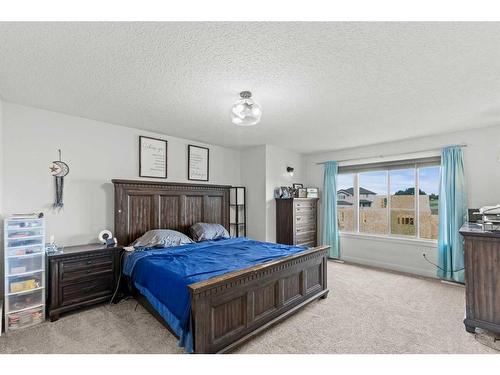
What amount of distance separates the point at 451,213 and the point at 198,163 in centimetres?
414

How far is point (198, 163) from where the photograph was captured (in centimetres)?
440

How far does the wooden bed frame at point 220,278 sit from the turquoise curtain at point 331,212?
2.00 meters

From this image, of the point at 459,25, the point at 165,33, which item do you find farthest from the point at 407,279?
the point at 165,33

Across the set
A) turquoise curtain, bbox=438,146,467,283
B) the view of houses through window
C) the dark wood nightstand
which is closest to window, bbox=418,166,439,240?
the view of houses through window

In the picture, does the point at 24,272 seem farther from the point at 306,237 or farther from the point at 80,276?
the point at 306,237

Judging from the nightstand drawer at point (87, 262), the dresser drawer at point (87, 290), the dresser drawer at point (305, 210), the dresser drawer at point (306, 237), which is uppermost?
the dresser drawer at point (305, 210)

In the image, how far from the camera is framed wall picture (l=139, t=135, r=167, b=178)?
3.67 m

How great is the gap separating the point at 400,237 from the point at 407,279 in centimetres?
81

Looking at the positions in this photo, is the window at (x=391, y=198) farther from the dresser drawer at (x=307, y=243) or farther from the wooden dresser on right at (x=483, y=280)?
the wooden dresser on right at (x=483, y=280)

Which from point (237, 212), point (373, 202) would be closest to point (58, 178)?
point (237, 212)

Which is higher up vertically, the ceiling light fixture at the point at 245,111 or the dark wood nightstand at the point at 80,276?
the ceiling light fixture at the point at 245,111

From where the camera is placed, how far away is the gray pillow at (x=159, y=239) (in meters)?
3.17

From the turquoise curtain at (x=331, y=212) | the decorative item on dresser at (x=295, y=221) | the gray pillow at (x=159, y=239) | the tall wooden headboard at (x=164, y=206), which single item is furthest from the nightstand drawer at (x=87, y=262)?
the turquoise curtain at (x=331, y=212)

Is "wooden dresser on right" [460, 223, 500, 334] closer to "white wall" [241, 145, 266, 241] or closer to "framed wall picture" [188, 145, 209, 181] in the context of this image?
"white wall" [241, 145, 266, 241]
